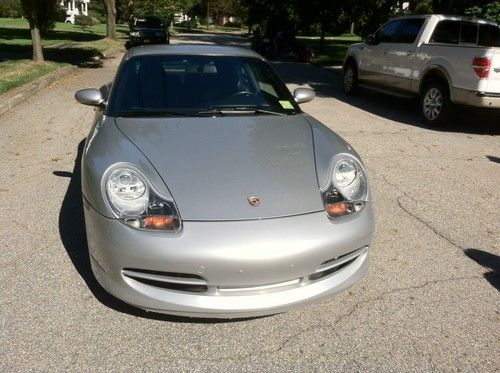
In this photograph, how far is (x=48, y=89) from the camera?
11.2 m

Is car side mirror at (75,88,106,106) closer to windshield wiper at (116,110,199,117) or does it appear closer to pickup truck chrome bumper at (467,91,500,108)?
windshield wiper at (116,110,199,117)

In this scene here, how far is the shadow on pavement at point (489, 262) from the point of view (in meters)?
3.52

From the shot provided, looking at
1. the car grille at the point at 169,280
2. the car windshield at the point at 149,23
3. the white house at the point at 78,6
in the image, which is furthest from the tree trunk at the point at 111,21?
the white house at the point at 78,6

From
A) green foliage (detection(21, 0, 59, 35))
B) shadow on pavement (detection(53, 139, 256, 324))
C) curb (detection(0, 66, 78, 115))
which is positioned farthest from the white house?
shadow on pavement (detection(53, 139, 256, 324))

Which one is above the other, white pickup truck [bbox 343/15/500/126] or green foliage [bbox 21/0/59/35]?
green foliage [bbox 21/0/59/35]

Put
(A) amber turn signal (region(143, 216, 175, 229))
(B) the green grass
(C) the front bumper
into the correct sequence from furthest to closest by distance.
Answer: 1. (B) the green grass
2. (A) amber turn signal (region(143, 216, 175, 229))
3. (C) the front bumper

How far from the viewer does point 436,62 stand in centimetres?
849

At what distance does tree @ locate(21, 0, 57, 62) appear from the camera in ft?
44.5

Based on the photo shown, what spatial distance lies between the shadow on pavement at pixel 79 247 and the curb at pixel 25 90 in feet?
13.3

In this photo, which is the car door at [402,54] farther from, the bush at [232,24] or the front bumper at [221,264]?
the bush at [232,24]

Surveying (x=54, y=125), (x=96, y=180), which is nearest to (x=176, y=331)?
(x=96, y=180)

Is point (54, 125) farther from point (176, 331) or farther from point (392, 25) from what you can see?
point (392, 25)

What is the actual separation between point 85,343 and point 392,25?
9.45m

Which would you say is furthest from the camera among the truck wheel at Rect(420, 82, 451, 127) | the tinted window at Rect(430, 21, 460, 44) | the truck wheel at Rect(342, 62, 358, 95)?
the truck wheel at Rect(342, 62, 358, 95)
